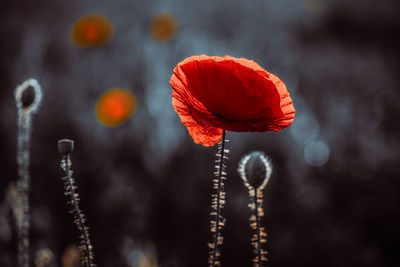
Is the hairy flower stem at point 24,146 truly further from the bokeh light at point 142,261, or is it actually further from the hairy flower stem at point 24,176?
the bokeh light at point 142,261

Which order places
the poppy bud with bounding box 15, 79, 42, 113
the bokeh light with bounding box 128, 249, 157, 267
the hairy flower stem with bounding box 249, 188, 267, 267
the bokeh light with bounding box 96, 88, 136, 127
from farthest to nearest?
the bokeh light with bounding box 96, 88, 136, 127
the bokeh light with bounding box 128, 249, 157, 267
the poppy bud with bounding box 15, 79, 42, 113
the hairy flower stem with bounding box 249, 188, 267, 267

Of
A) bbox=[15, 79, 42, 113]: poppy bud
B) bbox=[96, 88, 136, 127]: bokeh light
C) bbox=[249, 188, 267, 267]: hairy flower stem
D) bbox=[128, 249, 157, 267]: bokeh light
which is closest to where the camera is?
bbox=[249, 188, 267, 267]: hairy flower stem

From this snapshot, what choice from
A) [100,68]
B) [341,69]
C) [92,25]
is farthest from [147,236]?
[341,69]

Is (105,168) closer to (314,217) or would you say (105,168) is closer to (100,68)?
(100,68)

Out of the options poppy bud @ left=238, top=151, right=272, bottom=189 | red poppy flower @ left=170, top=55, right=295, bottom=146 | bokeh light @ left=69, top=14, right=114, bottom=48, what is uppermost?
bokeh light @ left=69, top=14, right=114, bottom=48

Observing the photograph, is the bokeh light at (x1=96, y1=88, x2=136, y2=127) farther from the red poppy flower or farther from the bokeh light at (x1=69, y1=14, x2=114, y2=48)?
the red poppy flower

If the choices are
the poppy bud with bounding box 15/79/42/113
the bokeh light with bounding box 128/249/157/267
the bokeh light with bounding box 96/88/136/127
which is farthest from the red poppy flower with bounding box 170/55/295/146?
the bokeh light with bounding box 96/88/136/127
